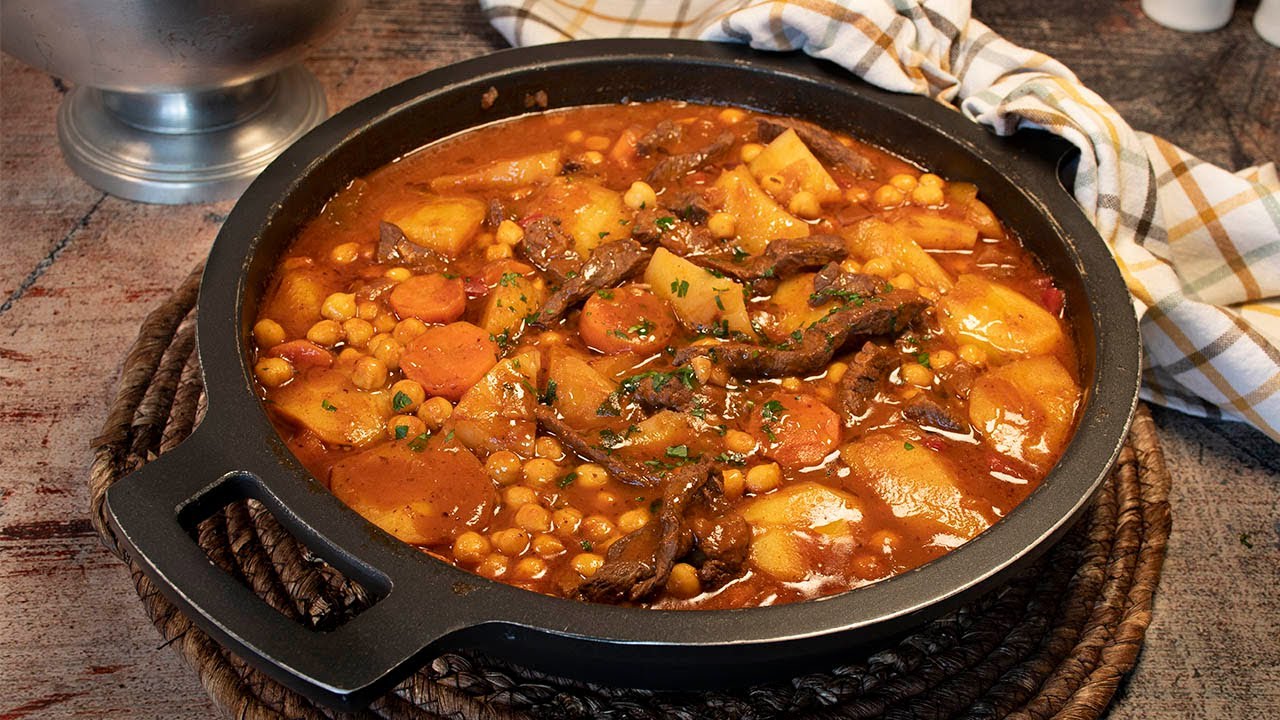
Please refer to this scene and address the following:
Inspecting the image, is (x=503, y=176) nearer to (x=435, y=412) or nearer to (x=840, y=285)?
(x=435, y=412)

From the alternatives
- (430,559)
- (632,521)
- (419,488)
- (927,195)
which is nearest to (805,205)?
(927,195)

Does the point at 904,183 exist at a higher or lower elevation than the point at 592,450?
higher

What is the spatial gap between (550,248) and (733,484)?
1.03 meters

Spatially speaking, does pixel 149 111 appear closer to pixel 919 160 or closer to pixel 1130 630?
pixel 919 160

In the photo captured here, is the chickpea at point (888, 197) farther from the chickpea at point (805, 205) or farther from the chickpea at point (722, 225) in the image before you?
the chickpea at point (722, 225)

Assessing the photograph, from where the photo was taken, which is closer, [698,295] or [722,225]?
[698,295]

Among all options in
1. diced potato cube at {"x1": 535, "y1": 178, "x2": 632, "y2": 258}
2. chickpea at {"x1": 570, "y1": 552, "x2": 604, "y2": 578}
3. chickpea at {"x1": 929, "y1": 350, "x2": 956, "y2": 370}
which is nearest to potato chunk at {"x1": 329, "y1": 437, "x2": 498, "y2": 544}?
chickpea at {"x1": 570, "y1": 552, "x2": 604, "y2": 578}

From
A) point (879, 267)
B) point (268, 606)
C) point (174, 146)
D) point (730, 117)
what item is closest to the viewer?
point (268, 606)

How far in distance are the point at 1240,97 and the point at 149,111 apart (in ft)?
14.8

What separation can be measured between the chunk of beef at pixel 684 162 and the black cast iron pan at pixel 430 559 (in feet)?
3.24

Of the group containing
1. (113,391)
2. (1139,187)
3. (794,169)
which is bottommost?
(113,391)

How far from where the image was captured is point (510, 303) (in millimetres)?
3328

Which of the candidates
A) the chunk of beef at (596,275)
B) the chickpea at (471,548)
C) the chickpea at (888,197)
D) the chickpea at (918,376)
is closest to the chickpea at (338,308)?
the chunk of beef at (596,275)

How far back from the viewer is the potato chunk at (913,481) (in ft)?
9.34
